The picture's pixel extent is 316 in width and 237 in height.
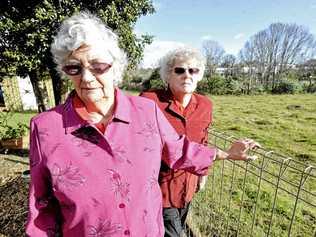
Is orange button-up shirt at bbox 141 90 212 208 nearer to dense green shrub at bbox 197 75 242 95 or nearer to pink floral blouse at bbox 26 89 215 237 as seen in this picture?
pink floral blouse at bbox 26 89 215 237

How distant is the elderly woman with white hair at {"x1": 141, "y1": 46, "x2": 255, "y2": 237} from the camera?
7.34 feet

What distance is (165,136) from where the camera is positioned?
1.63m

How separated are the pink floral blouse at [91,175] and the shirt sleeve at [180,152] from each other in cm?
10

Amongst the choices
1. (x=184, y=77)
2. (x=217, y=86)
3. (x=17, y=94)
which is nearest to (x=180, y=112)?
(x=184, y=77)

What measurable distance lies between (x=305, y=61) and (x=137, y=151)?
49960 mm

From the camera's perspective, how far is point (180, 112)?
2.27m

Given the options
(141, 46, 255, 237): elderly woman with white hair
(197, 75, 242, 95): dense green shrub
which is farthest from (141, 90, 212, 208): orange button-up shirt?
(197, 75, 242, 95): dense green shrub

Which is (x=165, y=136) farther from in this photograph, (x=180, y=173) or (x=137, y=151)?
(x=180, y=173)

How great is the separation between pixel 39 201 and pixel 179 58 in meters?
1.48

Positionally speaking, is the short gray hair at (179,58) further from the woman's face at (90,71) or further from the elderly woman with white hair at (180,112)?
the woman's face at (90,71)

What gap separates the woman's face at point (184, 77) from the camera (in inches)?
91.2

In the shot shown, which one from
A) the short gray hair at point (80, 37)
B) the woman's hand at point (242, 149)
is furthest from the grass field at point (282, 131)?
the short gray hair at point (80, 37)

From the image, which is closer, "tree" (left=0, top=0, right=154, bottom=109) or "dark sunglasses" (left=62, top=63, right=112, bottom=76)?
"dark sunglasses" (left=62, top=63, right=112, bottom=76)

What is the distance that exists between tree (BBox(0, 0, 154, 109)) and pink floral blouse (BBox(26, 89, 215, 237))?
496cm
